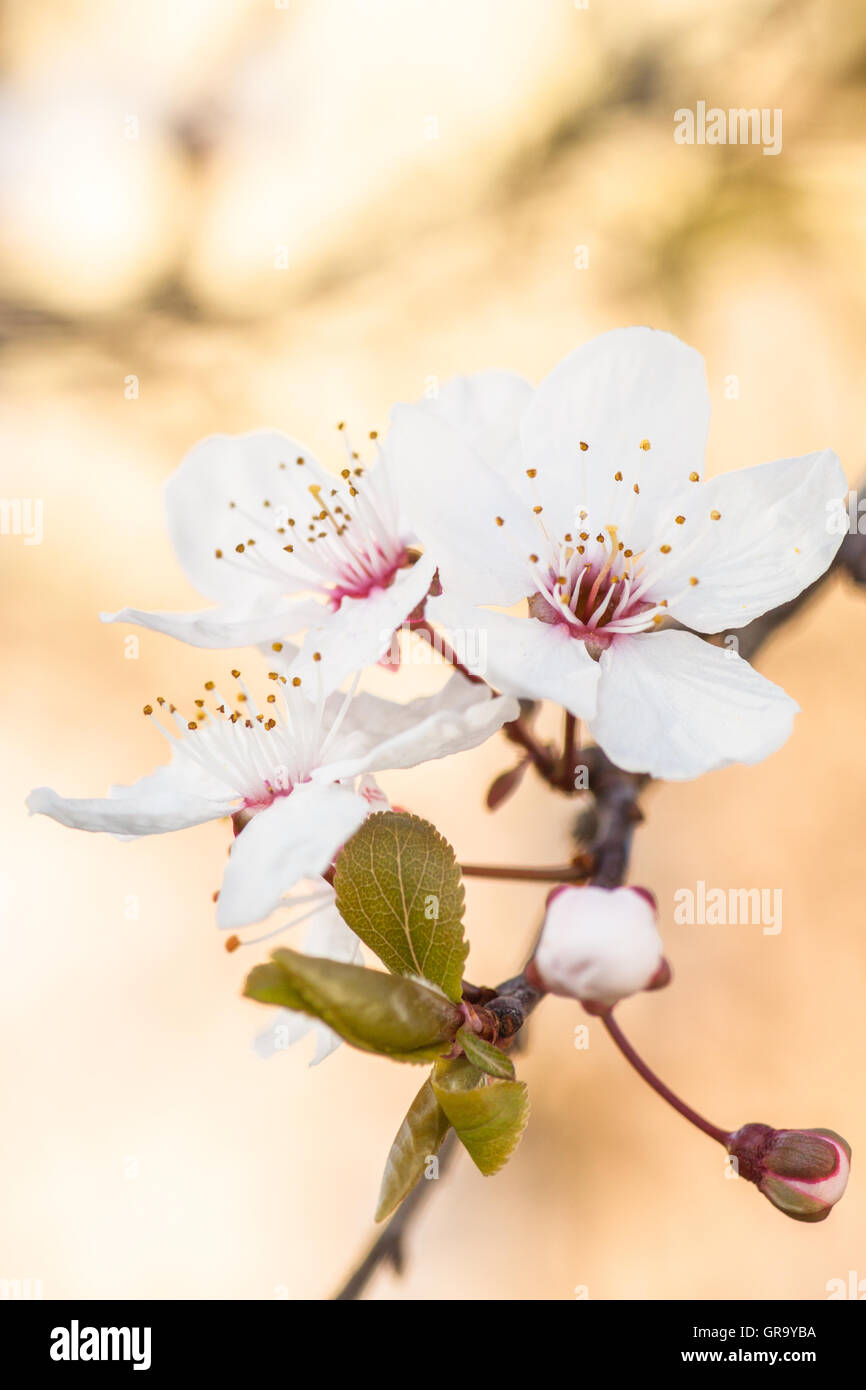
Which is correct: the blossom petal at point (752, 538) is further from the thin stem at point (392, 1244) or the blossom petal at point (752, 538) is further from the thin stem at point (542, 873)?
the thin stem at point (392, 1244)

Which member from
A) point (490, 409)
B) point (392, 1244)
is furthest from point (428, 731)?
point (392, 1244)

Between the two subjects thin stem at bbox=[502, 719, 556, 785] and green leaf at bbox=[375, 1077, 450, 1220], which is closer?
green leaf at bbox=[375, 1077, 450, 1220]

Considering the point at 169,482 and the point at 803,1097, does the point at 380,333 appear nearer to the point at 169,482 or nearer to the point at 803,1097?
the point at 169,482

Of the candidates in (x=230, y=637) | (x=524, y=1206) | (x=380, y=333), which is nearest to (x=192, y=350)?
(x=380, y=333)

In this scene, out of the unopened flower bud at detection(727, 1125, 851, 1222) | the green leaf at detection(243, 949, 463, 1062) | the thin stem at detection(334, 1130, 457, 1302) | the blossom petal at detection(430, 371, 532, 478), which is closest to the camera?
the green leaf at detection(243, 949, 463, 1062)

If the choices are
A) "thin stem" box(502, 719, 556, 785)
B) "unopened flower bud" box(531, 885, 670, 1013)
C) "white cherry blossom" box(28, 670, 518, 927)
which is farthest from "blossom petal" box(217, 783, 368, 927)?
"thin stem" box(502, 719, 556, 785)

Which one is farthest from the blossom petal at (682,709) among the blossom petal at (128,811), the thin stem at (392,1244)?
the thin stem at (392,1244)

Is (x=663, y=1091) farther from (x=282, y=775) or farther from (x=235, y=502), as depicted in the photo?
(x=235, y=502)

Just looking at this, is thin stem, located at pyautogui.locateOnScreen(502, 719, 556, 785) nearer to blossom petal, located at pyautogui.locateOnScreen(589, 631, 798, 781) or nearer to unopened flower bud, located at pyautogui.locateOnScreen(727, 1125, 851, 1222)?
blossom petal, located at pyautogui.locateOnScreen(589, 631, 798, 781)
